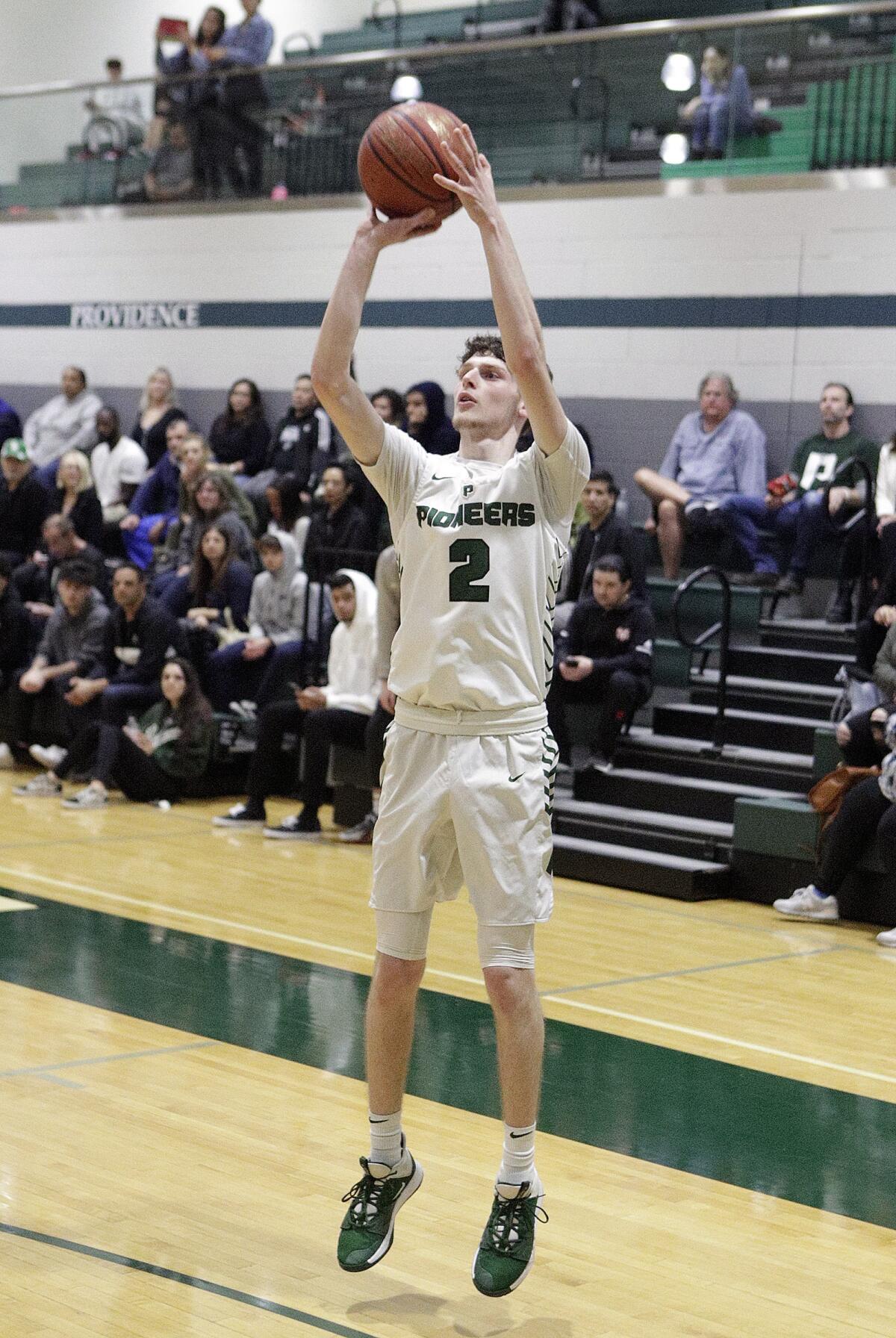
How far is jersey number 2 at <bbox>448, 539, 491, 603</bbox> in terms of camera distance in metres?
3.33

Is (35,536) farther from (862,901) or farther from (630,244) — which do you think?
(862,901)

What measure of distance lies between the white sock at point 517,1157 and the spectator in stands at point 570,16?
398 inches

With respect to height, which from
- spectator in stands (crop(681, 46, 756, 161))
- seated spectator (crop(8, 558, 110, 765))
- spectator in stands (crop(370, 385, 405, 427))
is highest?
spectator in stands (crop(681, 46, 756, 161))

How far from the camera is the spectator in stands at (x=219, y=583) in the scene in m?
10.3

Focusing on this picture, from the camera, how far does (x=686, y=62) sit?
34.3 ft

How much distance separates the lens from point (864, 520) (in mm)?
9180

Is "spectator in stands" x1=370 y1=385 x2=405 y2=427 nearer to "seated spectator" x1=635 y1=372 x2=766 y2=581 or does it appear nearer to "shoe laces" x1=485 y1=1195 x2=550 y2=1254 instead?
"seated spectator" x1=635 y1=372 x2=766 y2=581

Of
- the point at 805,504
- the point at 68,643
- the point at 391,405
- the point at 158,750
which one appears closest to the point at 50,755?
the point at 68,643

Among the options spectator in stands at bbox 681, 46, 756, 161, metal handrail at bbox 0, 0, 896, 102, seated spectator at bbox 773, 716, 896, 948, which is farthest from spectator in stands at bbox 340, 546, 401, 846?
metal handrail at bbox 0, 0, 896, 102

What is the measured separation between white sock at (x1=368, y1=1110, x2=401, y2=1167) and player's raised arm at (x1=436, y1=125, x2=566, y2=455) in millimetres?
1314

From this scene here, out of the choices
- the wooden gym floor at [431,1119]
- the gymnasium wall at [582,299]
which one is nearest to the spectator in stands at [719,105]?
the gymnasium wall at [582,299]

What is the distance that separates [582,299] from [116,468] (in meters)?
3.78

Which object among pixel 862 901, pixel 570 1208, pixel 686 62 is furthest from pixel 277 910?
pixel 686 62

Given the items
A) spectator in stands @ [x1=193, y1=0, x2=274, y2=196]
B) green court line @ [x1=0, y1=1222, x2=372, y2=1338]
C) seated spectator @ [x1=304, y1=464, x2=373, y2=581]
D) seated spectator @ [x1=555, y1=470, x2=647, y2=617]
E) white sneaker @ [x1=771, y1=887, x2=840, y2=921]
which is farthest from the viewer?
spectator in stands @ [x1=193, y1=0, x2=274, y2=196]
